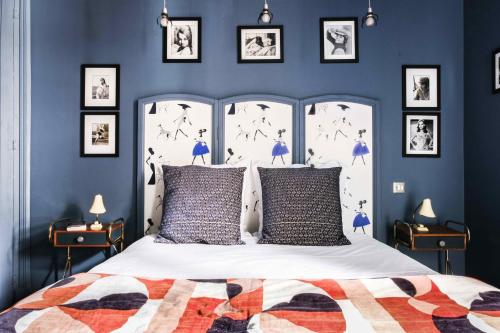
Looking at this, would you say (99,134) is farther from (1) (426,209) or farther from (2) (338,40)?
(1) (426,209)

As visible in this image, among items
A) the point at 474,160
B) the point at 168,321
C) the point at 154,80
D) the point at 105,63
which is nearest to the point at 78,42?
the point at 105,63

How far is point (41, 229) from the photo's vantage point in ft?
8.61

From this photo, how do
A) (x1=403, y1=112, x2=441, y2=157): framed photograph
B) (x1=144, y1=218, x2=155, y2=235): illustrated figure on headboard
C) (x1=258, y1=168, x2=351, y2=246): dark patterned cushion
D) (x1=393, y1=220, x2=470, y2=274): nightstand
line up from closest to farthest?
(x1=258, y1=168, x2=351, y2=246): dark patterned cushion < (x1=393, y1=220, x2=470, y2=274): nightstand < (x1=144, y1=218, x2=155, y2=235): illustrated figure on headboard < (x1=403, y1=112, x2=441, y2=157): framed photograph

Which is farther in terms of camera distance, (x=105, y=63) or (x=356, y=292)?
(x=105, y=63)

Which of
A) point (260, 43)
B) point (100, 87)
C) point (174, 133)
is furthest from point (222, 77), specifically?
point (100, 87)

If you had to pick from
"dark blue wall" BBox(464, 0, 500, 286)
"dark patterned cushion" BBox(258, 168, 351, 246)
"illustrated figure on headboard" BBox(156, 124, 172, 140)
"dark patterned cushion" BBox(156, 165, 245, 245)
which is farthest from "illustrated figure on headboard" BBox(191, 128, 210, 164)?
"dark blue wall" BBox(464, 0, 500, 286)

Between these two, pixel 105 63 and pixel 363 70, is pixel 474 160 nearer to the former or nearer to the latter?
pixel 363 70

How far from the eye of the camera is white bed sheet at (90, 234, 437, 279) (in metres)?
1.41

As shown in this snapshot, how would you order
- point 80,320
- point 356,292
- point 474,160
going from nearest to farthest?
point 80,320 < point 356,292 < point 474,160

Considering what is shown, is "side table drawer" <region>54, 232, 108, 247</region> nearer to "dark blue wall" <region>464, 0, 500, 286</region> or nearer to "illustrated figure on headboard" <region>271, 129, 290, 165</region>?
"illustrated figure on headboard" <region>271, 129, 290, 165</region>

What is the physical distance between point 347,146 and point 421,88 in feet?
2.69

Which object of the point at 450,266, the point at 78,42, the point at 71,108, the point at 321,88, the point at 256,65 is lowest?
the point at 450,266

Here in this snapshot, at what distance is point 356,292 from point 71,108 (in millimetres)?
2618

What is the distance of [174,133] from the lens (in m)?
2.54
